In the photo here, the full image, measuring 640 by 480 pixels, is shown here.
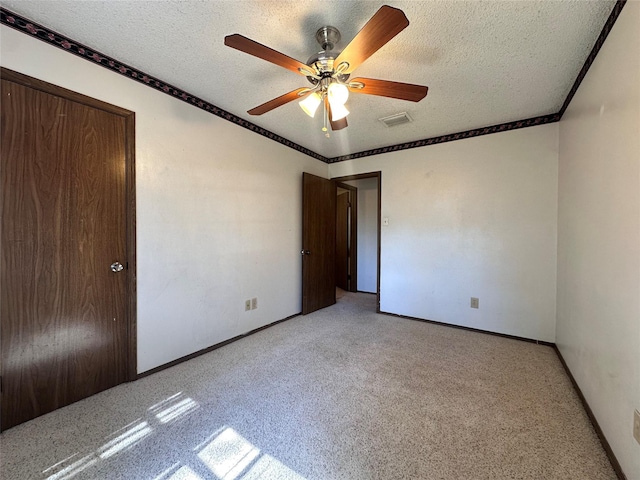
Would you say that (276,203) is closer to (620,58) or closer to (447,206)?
(447,206)

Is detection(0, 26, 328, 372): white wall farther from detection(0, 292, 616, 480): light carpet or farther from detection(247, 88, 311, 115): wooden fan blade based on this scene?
detection(247, 88, 311, 115): wooden fan blade

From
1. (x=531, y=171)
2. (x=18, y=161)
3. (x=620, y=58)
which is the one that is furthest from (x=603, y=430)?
(x=18, y=161)

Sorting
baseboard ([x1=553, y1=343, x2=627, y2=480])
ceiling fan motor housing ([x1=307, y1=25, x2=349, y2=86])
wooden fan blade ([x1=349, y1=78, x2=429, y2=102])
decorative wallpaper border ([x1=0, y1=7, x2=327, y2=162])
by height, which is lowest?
baseboard ([x1=553, y1=343, x2=627, y2=480])

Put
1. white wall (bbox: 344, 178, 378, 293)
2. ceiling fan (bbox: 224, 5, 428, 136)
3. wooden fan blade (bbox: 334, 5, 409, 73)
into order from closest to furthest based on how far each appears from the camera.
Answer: wooden fan blade (bbox: 334, 5, 409, 73), ceiling fan (bbox: 224, 5, 428, 136), white wall (bbox: 344, 178, 378, 293)

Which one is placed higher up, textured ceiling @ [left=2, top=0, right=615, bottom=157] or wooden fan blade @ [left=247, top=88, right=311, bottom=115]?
textured ceiling @ [left=2, top=0, right=615, bottom=157]

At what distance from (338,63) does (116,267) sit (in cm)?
209

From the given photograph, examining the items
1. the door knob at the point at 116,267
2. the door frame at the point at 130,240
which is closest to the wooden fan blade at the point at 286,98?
the door frame at the point at 130,240

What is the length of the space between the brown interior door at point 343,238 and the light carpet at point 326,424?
3.05m

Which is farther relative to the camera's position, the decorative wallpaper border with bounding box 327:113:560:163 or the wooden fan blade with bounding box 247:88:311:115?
the decorative wallpaper border with bounding box 327:113:560:163

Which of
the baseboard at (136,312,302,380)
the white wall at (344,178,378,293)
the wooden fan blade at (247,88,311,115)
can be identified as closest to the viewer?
the wooden fan blade at (247,88,311,115)

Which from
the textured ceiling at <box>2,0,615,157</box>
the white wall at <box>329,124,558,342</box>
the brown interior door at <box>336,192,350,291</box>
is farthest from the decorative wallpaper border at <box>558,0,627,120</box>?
the brown interior door at <box>336,192,350,291</box>

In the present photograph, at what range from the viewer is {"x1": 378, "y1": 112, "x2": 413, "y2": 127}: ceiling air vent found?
2749 millimetres

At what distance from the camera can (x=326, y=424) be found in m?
Result: 1.63

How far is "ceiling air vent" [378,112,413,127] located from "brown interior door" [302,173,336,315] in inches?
51.4
